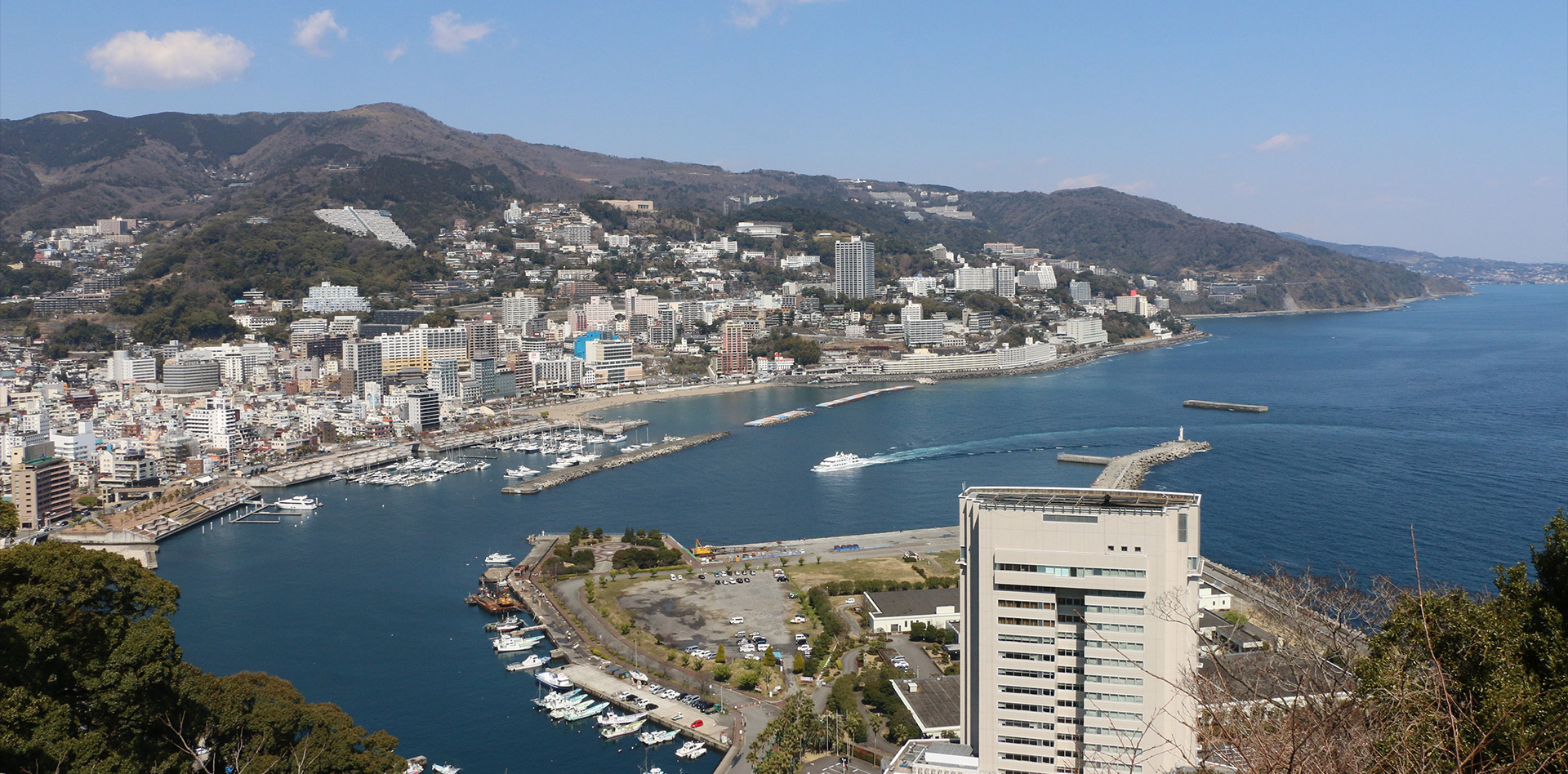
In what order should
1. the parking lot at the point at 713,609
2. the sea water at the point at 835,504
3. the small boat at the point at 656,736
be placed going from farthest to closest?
1. the parking lot at the point at 713,609
2. the sea water at the point at 835,504
3. the small boat at the point at 656,736

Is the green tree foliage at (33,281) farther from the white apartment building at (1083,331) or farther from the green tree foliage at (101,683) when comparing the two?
the green tree foliage at (101,683)

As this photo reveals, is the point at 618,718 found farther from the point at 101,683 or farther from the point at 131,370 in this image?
the point at 131,370

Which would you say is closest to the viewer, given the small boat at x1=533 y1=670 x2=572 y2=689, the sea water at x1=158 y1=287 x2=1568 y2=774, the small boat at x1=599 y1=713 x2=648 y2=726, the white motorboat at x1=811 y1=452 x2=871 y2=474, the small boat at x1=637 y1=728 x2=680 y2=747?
the small boat at x1=637 y1=728 x2=680 y2=747

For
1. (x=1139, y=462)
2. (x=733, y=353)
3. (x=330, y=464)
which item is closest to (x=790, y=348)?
(x=733, y=353)

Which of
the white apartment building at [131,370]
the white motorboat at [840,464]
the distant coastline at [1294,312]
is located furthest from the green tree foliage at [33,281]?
the distant coastline at [1294,312]

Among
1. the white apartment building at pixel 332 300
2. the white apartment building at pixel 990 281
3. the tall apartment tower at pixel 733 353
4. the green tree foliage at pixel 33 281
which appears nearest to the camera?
the tall apartment tower at pixel 733 353

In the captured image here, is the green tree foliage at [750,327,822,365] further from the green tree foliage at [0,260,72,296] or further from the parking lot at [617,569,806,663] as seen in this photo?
the green tree foliage at [0,260,72,296]

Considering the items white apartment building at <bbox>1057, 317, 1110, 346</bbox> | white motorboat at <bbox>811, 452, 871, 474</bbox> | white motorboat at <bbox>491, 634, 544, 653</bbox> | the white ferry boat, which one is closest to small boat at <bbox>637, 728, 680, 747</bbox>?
white motorboat at <bbox>491, 634, 544, 653</bbox>
